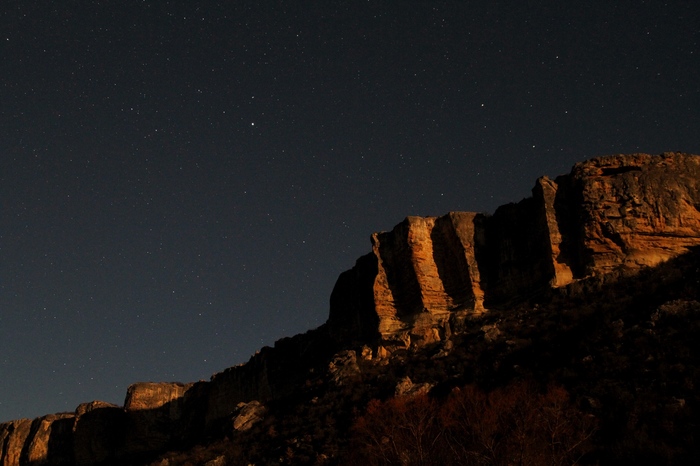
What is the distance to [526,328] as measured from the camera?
114ft

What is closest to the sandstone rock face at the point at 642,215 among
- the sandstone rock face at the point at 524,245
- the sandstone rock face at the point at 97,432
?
the sandstone rock face at the point at 524,245

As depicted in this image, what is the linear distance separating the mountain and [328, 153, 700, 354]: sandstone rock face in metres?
0.07

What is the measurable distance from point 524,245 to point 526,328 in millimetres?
6875

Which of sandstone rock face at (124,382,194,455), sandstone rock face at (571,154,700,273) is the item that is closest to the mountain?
sandstone rock face at (571,154,700,273)

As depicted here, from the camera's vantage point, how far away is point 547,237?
3822cm

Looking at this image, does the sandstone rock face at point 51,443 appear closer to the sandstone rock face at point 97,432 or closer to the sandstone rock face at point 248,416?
the sandstone rock face at point 97,432

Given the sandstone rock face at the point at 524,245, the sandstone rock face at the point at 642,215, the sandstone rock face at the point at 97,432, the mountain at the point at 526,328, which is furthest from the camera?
the sandstone rock face at the point at 97,432

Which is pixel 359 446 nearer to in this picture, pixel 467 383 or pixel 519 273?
pixel 467 383

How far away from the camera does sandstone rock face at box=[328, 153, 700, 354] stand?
36.4 metres

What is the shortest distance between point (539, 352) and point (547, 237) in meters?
8.52

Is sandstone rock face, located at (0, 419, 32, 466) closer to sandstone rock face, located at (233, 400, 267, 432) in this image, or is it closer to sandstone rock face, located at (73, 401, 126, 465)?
sandstone rock face, located at (73, 401, 126, 465)

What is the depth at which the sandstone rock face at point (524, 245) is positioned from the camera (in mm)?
36406

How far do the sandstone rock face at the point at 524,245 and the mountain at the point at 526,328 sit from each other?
74 mm

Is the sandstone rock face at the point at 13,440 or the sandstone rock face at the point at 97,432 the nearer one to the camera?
the sandstone rock face at the point at 97,432
